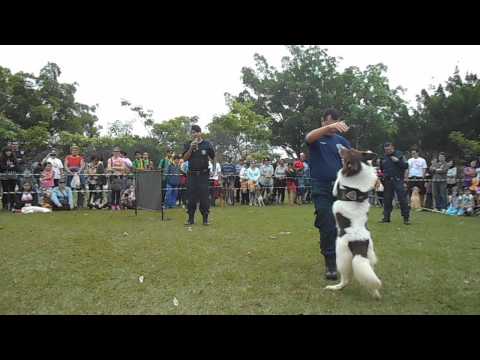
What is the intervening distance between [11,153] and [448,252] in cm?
1361

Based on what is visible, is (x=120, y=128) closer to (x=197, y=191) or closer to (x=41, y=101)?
(x=41, y=101)

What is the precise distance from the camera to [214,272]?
508 cm

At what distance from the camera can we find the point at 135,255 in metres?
6.11

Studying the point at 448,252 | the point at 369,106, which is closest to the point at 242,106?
the point at 369,106

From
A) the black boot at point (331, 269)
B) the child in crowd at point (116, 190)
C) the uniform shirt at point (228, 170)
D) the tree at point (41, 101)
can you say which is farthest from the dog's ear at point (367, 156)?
the tree at point (41, 101)

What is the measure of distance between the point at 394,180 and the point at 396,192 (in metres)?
0.35

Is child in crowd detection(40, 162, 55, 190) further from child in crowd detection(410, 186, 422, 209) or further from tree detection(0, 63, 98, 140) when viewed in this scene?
tree detection(0, 63, 98, 140)

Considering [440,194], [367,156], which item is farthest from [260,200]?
[367,156]

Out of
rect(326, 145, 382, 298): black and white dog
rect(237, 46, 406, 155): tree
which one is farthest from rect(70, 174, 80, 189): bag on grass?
rect(237, 46, 406, 155): tree

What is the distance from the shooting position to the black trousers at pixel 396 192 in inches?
418

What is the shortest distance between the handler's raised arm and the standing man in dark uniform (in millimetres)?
6533

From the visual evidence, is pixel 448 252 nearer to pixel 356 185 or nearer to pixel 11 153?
pixel 356 185

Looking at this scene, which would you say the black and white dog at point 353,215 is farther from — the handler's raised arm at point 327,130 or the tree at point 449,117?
the tree at point 449,117

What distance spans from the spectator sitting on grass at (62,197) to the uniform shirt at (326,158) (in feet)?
36.5
